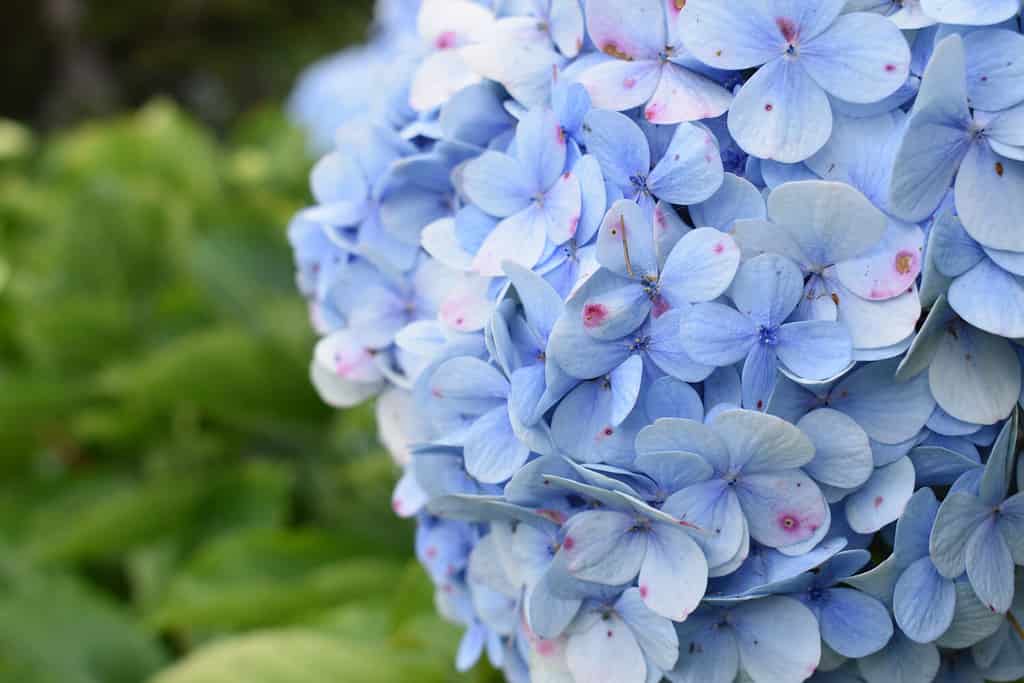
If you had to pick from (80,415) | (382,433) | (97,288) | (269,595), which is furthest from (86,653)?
(382,433)

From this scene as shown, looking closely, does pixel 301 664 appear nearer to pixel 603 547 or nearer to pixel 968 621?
pixel 603 547

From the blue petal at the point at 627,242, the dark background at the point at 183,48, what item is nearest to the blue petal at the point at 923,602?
the blue petal at the point at 627,242

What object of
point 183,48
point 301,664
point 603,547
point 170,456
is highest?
point 603,547

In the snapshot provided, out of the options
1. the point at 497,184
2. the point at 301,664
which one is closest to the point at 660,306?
the point at 497,184

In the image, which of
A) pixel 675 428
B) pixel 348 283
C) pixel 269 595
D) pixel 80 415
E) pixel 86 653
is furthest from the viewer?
pixel 80 415

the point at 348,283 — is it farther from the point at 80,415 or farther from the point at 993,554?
the point at 80,415

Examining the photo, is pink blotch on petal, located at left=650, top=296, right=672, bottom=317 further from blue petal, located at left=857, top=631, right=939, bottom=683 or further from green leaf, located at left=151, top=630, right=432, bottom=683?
green leaf, located at left=151, top=630, right=432, bottom=683

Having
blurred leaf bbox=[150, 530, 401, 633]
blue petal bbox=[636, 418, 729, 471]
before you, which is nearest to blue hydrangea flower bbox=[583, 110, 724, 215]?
blue petal bbox=[636, 418, 729, 471]
